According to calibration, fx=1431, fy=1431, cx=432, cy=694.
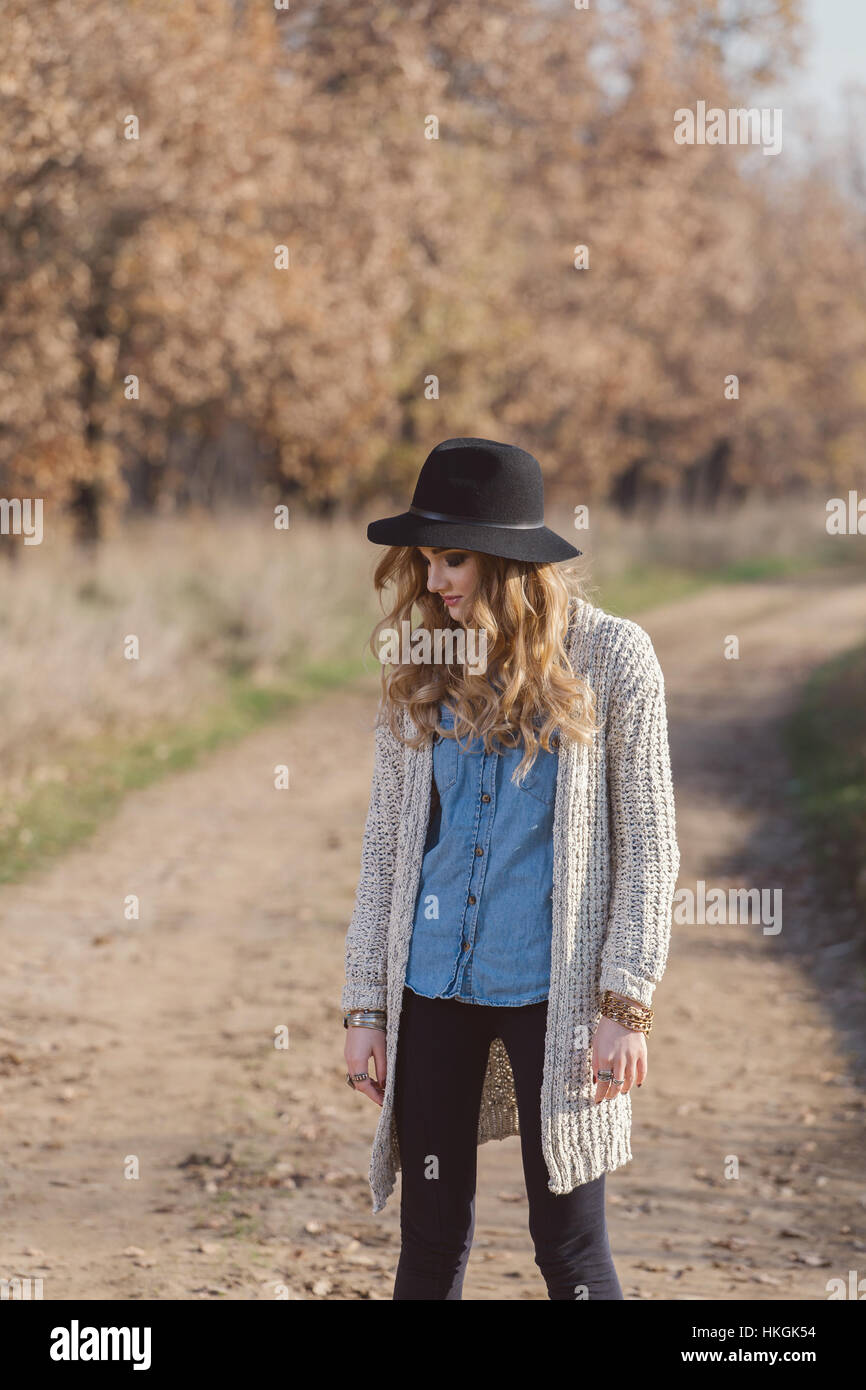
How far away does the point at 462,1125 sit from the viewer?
285cm

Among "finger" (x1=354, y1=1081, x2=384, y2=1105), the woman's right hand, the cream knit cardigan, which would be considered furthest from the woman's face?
"finger" (x1=354, y1=1081, x2=384, y2=1105)

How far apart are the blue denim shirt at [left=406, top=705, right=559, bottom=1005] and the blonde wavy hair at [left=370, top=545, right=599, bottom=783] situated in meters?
0.06

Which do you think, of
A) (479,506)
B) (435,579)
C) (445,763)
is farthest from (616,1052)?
(479,506)

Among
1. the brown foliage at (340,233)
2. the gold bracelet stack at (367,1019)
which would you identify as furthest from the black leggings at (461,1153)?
the brown foliage at (340,233)

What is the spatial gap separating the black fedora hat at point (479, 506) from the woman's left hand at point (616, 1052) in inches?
35.6

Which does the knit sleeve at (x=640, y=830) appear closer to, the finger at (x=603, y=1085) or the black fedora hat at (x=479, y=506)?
the finger at (x=603, y=1085)

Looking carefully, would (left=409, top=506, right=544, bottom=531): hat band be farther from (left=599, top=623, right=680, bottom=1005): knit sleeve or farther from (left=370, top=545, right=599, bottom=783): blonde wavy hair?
(left=599, top=623, right=680, bottom=1005): knit sleeve

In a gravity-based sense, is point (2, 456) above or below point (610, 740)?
above

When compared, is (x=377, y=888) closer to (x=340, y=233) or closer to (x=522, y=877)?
(x=522, y=877)

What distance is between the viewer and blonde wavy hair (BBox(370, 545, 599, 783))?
275 centimetres

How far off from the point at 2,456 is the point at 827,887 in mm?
9707

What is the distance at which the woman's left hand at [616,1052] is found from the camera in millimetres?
2713
